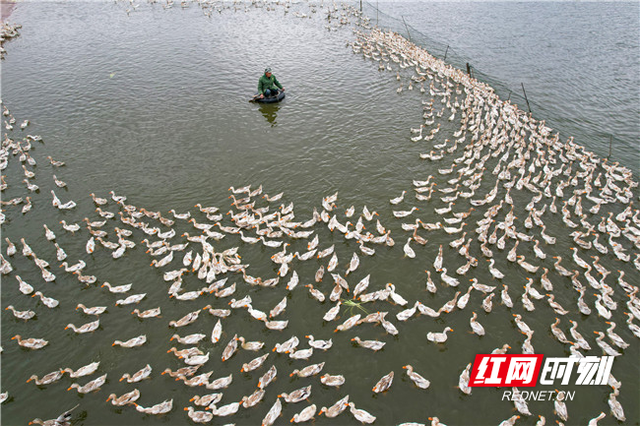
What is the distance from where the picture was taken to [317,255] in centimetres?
1747

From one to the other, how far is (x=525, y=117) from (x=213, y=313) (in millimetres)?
26218

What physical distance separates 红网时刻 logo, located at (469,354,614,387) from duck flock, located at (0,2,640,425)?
0.34 meters

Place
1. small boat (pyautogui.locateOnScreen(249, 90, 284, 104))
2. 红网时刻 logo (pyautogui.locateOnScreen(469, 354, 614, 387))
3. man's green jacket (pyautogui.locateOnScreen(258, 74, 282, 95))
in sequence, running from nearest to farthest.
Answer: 1. 红网时刻 logo (pyautogui.locateOnScreen(469, 354, 614, 387))
2. man's green jacket (pyautogui.locateOnScreen(258, 74, 282, 95))
3. small boat (pyautogui.locateOnScreen(249, 90, 284, 104))

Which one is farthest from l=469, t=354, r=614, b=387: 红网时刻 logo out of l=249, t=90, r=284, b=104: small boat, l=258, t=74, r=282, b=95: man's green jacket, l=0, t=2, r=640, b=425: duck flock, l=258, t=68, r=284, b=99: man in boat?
l=258, t=74, r=282, b=95: man's green jacket

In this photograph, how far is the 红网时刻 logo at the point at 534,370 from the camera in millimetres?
12688

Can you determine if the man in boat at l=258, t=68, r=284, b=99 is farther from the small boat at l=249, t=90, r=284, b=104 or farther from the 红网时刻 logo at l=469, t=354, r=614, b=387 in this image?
the 红网时刻 logo at l=469, t=354, r=614, b=387

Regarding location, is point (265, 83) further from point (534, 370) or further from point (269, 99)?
point (534, 370)

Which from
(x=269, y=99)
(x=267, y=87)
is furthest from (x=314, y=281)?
(x=267, y=87)

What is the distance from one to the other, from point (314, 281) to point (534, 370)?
896 cm

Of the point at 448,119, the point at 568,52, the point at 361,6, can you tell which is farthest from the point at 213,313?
the point at 361,6

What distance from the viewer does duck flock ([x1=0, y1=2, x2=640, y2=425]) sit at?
41.8 feet

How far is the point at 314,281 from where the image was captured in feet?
53.4

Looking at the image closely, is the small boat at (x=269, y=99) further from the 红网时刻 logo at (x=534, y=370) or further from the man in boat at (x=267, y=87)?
the 红网时刻 logo at (x=534, y=370)

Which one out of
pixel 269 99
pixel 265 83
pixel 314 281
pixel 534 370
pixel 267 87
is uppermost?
pixel 265 83
